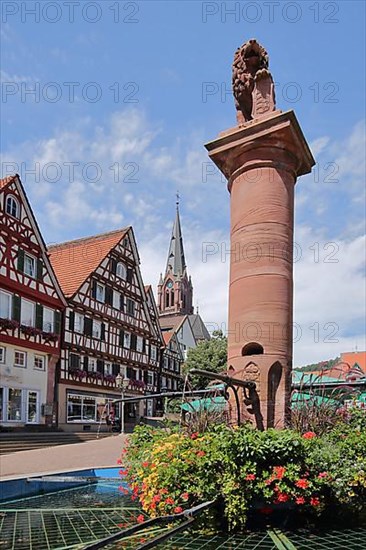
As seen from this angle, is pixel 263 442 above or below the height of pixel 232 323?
below

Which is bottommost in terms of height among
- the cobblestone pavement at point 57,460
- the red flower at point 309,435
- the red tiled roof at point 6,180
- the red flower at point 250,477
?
the cobblestone pavement at point 57,460

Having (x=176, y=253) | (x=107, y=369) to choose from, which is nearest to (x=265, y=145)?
(x=107, y=369)

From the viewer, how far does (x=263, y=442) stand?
499cm

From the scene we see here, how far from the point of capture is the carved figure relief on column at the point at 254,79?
7773 millimetres

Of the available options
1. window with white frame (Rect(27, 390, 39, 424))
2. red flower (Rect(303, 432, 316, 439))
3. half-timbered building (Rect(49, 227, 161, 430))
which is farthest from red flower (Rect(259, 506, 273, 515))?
window with white frame (Rect(27, 390, 39, 424))

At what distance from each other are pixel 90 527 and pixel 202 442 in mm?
1481

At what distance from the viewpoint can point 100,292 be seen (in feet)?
117

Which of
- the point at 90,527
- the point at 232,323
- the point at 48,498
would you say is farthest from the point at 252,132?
the point at 48,498

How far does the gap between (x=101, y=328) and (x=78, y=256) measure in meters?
5.46

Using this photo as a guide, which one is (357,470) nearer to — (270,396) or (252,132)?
(270,396)

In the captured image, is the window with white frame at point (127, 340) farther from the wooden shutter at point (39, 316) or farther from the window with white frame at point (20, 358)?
the window with white frame at point (20, 358)

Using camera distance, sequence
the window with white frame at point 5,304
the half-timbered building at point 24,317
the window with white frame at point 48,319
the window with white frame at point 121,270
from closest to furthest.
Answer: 1. the window with white frame at point 5,304
2. the half-timbered building at point 24,317
3. the window with white frame at point 48,319
4. the window with white frame at point 121,270

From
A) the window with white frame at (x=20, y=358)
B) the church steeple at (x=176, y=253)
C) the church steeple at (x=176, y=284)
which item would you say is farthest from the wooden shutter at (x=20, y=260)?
the church steeple at (x=176, y=253)

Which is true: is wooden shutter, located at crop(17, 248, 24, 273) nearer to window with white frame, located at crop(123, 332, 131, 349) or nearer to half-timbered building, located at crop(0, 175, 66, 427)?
half-timbered building, located at crop(0, 175, 66, 427)
